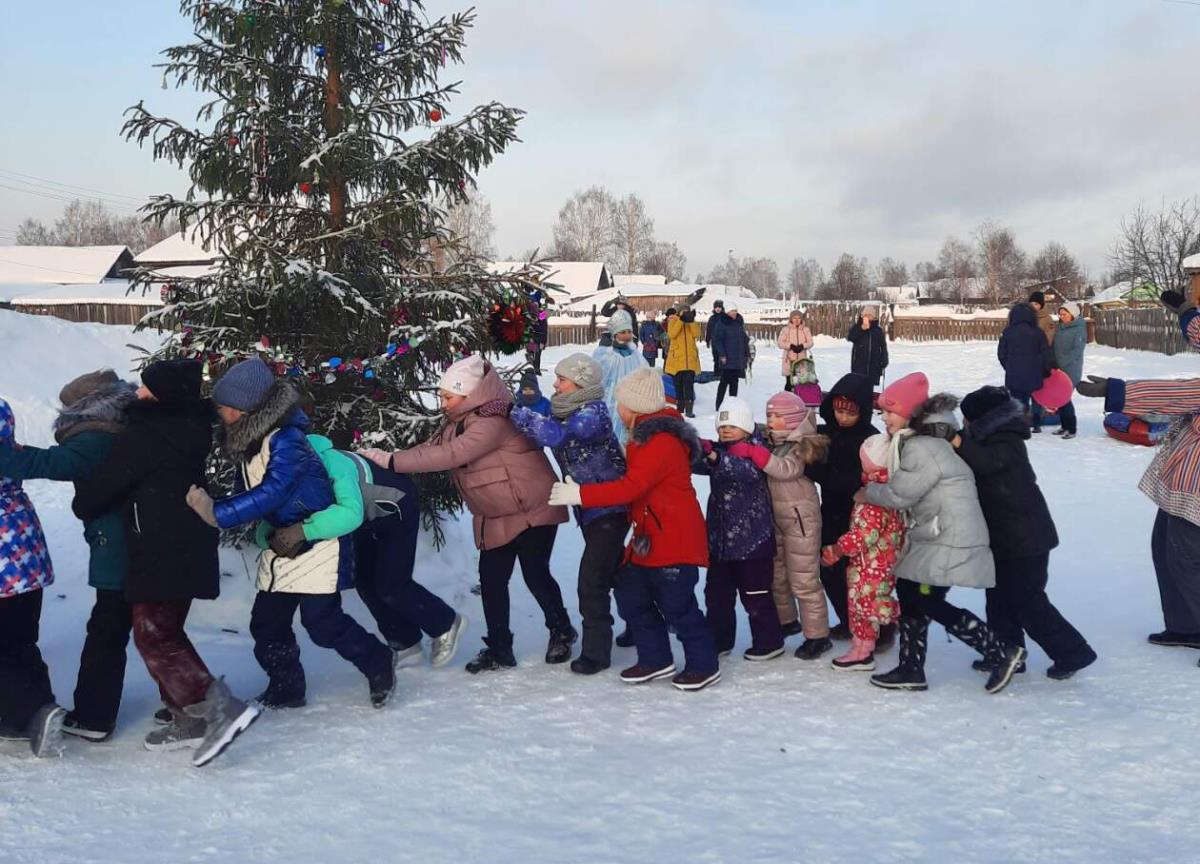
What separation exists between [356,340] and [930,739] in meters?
4.17

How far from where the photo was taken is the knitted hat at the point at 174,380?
13.8 ft

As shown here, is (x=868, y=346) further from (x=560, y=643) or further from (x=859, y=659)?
(x=560, y=643)

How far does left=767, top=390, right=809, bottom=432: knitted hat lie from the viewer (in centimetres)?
539

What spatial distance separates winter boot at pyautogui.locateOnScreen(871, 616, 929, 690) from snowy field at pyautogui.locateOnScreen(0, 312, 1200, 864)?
3.8 inches

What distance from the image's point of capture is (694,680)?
4902 mm

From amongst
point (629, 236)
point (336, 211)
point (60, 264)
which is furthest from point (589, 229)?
point (336, 211)

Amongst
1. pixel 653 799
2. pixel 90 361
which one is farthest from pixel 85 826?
pixel 90 361

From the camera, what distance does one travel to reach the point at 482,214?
6969 cm

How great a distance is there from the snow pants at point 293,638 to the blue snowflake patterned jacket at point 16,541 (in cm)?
92

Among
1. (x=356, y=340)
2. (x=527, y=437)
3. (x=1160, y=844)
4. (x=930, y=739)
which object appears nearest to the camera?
(x=1160, y=844)

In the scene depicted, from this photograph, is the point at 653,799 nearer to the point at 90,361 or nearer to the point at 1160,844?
the point at 1160,844

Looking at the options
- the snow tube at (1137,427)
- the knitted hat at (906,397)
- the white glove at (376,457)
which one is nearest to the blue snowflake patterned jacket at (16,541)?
the white glove at (376,457)

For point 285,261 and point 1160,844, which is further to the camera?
point 285,261

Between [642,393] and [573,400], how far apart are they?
398mm
